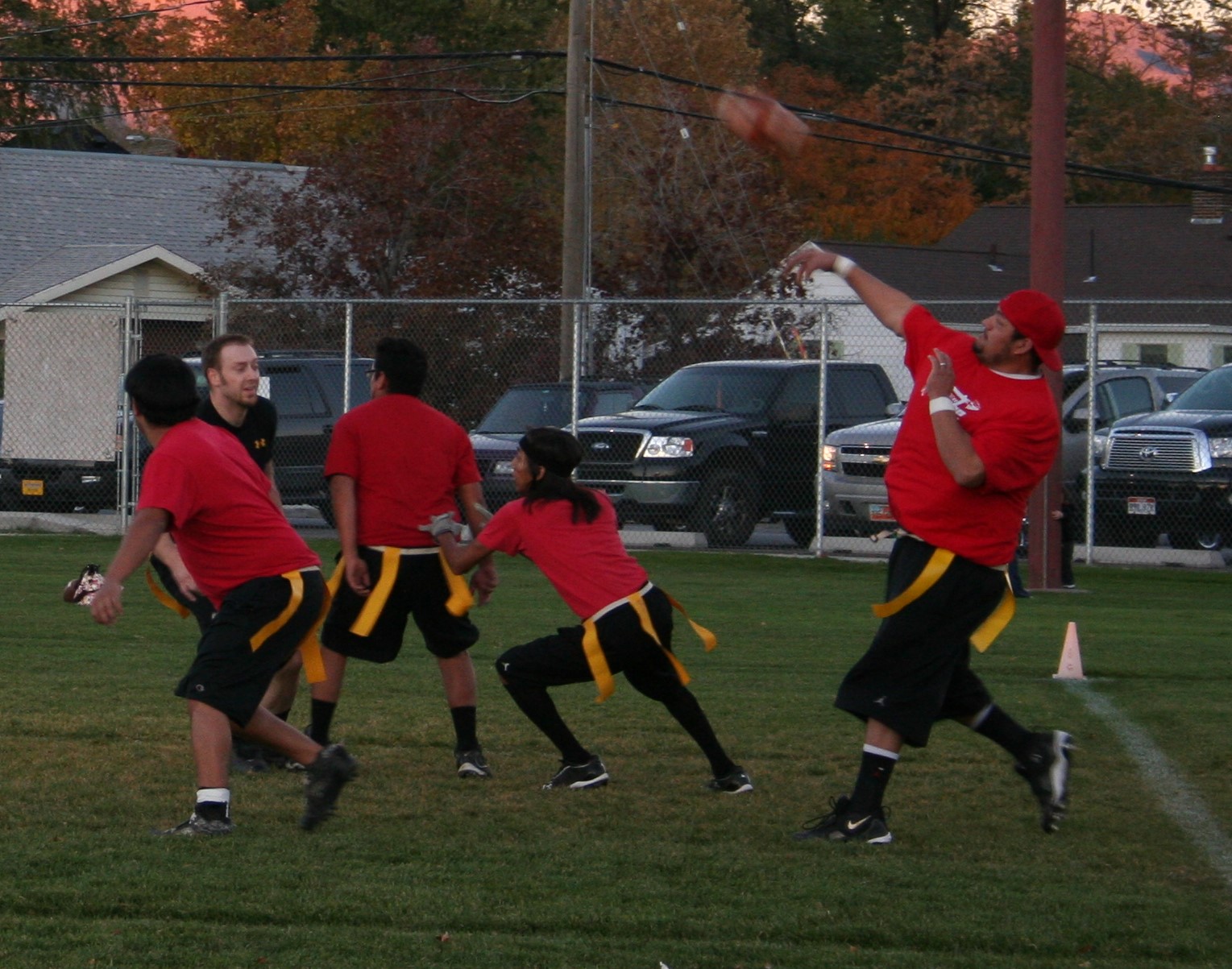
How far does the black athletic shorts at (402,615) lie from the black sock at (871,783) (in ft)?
6.17

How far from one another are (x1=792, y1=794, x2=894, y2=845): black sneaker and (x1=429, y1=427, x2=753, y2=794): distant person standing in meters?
0.78

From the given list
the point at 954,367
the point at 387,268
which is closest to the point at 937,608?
the point at 954,367

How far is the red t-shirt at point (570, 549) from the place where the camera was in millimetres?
6848

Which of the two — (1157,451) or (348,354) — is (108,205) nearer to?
(348,354)

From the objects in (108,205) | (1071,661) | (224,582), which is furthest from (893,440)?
(108,205)

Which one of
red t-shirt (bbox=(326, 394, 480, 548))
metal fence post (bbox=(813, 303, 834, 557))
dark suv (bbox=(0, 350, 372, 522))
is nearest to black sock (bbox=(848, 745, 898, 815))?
red t-shirt (bbox=(326, 394, 480, 548))

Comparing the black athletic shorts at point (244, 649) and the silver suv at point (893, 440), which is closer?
the black athletic shorts at point (244, 649)

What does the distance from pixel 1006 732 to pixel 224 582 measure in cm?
280

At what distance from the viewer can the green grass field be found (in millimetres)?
4922

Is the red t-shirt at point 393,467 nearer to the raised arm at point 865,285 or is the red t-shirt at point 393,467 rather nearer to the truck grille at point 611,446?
the raised arm at point 865,285

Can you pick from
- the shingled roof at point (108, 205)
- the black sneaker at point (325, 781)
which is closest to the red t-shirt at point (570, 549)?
the black sneaker at point (325, 781)

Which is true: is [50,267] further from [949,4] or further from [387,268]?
[949,4]

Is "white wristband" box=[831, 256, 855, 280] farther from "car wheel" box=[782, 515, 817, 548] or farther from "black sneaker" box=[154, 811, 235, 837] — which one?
"car wheel" box=[782, 515, 817, 548]

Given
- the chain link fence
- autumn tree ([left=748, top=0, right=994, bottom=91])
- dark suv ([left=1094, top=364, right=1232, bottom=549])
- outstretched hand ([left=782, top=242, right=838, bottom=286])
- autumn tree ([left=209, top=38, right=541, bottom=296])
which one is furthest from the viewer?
autumn tree ([left=748, top=0, right=994, bottom=91])
